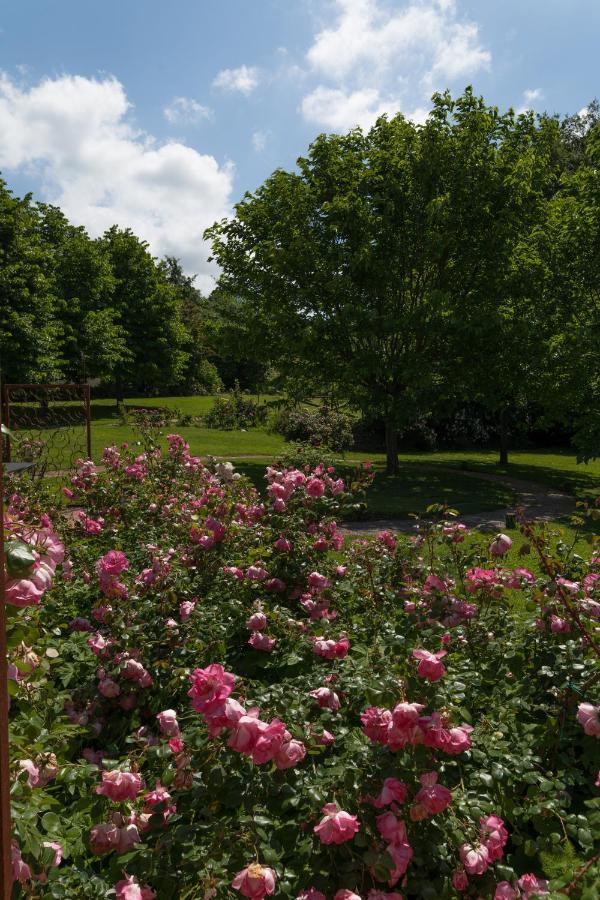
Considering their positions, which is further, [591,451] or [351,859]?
[591,451]

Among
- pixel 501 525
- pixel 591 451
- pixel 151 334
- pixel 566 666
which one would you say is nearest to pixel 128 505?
pixel 566 666

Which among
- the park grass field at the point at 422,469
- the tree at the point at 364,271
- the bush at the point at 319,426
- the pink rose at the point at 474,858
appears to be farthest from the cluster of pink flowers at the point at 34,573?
the bush at the point at 319,426

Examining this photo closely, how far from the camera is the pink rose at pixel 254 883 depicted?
150 centimetres

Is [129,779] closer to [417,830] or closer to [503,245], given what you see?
[417,830]

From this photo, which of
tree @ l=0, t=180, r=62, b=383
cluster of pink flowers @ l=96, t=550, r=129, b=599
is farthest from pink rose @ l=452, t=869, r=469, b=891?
tree @ l=0, t=180, r=62, b=383

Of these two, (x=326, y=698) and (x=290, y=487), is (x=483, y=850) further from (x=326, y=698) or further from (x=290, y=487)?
(x=290, y=487)

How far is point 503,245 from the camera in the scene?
506 inches

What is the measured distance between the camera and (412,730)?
1830 mm

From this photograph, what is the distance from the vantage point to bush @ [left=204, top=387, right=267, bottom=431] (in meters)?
23.0

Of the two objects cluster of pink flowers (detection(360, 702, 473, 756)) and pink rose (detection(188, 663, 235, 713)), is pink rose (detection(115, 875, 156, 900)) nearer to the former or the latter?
pink rose (detection(188, 663, 235, 713))

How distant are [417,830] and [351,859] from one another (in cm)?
22

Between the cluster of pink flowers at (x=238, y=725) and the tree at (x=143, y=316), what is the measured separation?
30.2 m

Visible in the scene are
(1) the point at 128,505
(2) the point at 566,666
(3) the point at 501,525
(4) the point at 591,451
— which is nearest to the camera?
(2) the point at 566,666

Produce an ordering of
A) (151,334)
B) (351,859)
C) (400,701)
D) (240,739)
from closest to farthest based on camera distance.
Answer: (240,739)
(351,859)
(400,701)
(151,334)
